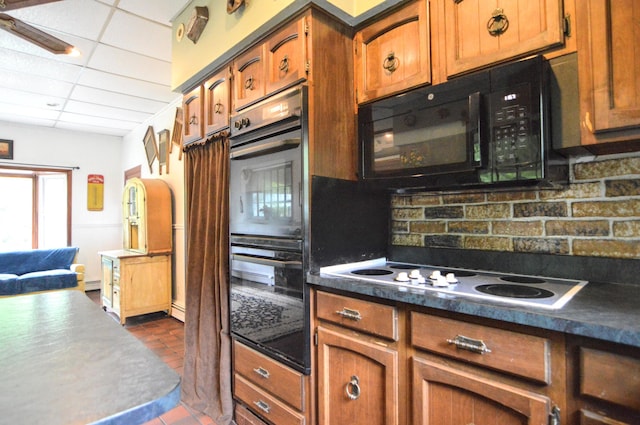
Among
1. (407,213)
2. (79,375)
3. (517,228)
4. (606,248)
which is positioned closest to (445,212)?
(407,213)

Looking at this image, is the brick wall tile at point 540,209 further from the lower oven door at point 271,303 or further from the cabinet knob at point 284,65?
the cabinet knob at point 284,65

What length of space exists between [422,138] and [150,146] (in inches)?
187

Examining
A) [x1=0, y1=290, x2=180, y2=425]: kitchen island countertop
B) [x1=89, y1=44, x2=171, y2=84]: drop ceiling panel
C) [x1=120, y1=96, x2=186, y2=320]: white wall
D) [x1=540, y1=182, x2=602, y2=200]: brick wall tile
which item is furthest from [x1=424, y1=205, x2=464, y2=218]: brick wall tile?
[x1=120, y1=96, x2=186, y2=320]: white wall

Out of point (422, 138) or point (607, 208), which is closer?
point (607, 208)

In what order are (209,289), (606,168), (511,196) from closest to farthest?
(606,168)
(511,196)
(209,289)

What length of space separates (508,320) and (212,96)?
2182 millimetres

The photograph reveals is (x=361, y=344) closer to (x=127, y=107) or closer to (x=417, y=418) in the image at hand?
(x=417, y=418)

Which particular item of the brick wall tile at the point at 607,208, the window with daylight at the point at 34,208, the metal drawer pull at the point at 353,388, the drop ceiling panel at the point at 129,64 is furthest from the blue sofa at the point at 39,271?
the brick wall tile at the point at 607,208

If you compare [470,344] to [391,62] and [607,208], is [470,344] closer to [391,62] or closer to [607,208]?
[607,208]

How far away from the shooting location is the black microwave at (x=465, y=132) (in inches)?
48.1

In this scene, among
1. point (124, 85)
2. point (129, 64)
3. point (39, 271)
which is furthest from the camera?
point (39, 271)

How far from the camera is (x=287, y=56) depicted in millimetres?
1722

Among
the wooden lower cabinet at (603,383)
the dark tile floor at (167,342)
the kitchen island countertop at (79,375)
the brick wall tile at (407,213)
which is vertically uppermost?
the brick wall tile at (407,213)

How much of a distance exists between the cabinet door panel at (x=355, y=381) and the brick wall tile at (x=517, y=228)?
0.81 meters
